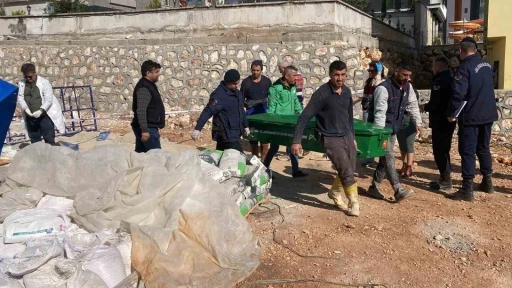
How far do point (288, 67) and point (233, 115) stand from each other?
4.79ft

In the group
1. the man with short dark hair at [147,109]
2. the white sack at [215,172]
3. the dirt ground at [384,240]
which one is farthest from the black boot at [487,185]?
the man with short dark hair at [147,109]

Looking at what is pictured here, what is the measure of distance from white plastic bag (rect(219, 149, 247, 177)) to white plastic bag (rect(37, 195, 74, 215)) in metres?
1.64

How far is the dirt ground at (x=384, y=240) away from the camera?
167 inches

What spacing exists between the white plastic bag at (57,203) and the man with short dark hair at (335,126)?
219 centimetres

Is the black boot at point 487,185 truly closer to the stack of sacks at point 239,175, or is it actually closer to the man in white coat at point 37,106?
the stack of sacks at point 239,175

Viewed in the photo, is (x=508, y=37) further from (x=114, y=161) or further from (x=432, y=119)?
(x=114, y=161)

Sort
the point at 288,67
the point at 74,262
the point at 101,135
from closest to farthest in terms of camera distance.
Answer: the point at 74,262 < the point at 288,67 < the point at 101,135

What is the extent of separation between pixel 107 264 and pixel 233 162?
7.26ft

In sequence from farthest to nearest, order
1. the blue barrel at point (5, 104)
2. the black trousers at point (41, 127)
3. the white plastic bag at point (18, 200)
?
the black trousers at point (41, 127) < the blue barrel at point (5, 104) < the white plastic bag at point (18, 200)

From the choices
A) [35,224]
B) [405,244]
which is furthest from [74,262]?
[405,244]

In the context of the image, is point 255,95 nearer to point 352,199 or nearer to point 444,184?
point 352,199

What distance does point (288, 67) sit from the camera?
7.24 m

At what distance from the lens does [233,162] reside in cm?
566

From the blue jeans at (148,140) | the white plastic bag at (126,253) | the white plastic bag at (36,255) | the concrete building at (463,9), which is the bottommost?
the white plastic bag at (126,253)
